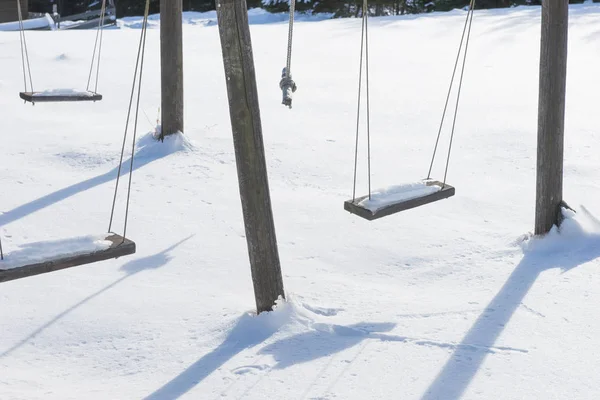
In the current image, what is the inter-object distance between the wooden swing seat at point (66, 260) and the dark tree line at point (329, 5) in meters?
19.1

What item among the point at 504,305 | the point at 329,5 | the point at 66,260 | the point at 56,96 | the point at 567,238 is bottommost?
the point at 504,305

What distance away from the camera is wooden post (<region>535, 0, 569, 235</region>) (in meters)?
7.12

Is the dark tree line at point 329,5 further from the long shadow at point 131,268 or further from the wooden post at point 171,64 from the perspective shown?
the long shadow at point 131,268

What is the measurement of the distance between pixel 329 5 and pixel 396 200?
63.3 ft

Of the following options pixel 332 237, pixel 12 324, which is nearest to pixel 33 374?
pixel 12 324

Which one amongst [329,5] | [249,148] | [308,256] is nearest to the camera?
[249,148]

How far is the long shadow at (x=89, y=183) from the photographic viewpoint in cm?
780

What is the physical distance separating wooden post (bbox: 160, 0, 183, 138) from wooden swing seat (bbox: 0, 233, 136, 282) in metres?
4.80

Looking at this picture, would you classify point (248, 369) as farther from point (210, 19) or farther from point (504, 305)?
point (210, 19)

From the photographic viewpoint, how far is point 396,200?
5.80m

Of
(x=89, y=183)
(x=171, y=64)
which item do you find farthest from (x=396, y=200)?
(x=171, y=64)

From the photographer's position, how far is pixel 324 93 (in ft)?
42.1

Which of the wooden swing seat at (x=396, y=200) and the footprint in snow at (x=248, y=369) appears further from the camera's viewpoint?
the wooden swing seat at (x=396, y=200)

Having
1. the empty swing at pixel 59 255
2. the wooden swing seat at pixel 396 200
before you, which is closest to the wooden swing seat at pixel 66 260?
the empty swing at pixel 59 255
